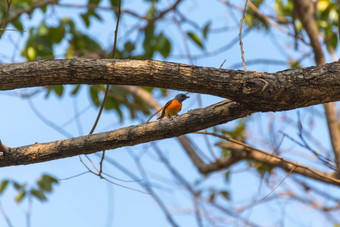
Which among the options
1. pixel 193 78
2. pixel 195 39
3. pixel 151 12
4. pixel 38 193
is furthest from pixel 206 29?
pixel 193 78

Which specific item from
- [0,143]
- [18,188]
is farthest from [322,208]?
[0,143]

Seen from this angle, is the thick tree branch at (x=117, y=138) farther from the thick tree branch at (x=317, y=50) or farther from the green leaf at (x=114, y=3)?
the green leaf at (x=114, y=3)

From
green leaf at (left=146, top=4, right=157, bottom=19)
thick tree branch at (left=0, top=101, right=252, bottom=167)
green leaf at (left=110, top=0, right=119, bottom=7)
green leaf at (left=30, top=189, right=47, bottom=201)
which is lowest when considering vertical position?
thick tree branch at (left=0, top=101, right=252, bottom=167)

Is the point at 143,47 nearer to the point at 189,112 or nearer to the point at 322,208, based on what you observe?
the point at 189,112

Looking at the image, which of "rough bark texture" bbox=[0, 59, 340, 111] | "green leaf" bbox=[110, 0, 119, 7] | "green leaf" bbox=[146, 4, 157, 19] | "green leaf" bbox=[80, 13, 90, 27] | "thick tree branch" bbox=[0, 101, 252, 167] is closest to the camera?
"rough bark texture" bbox=[0, 59, 340, 111]

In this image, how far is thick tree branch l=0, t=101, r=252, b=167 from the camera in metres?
2.71

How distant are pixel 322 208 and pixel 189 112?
4303mm

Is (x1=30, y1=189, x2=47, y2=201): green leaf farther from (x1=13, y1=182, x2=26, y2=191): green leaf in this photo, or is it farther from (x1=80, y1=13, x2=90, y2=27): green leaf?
(x1=80, y1=13, x2=90, y2=27): green leaf

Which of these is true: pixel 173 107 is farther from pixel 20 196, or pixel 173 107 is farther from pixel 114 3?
pixel 20 196

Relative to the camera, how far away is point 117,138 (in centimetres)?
279

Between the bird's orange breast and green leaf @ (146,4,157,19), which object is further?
green leaf @ (146,4,157,19)

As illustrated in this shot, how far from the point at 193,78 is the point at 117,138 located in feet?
2.55

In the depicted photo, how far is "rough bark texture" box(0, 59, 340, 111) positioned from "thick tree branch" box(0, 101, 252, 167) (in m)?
0.26

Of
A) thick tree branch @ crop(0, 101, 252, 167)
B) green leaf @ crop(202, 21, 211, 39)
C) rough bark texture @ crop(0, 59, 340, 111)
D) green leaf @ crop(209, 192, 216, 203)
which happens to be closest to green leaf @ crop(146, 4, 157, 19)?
green leaf @ crop(202, 21, 211, 39)
